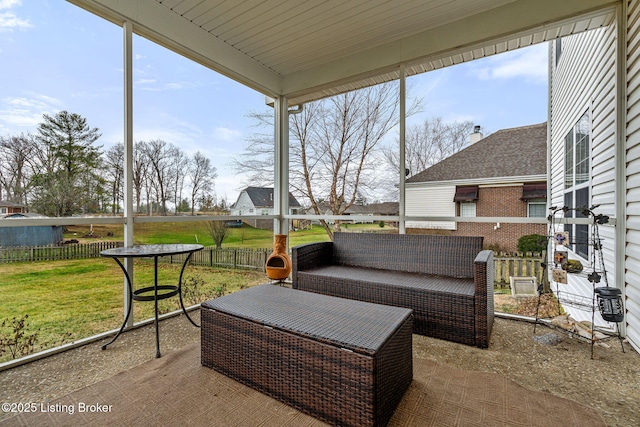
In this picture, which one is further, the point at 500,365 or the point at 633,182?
the point at 633,182

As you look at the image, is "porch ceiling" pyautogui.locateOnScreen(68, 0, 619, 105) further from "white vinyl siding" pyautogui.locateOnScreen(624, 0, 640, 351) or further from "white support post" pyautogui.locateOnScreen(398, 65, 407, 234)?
"white vinyl siding" pyautogui.locateOnScreen(624, 0, 640, 351)

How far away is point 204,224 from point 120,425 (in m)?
2.11

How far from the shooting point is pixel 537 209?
2.82 m

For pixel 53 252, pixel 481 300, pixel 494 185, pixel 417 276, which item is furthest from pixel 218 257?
pixel 494 185

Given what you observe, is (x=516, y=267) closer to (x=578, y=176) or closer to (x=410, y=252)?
(x=410, y=252)

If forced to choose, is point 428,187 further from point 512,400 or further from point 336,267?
point 512,400

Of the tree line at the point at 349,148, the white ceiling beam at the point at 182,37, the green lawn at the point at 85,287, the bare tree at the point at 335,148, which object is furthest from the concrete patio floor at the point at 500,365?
the white ceiling beam at the point at 182,37

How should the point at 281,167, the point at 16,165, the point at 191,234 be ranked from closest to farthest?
the point at 16,165
the point at 191,234
the point at 281,167

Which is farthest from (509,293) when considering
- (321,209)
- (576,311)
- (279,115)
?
(279,115)

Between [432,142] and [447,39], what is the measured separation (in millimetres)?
1046

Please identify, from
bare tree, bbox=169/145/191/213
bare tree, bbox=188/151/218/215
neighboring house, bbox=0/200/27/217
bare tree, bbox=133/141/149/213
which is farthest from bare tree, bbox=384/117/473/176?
neighboring house, bbox=0/200/27/217

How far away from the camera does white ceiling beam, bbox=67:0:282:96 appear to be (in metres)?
2.45

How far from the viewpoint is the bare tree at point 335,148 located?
3.72 m

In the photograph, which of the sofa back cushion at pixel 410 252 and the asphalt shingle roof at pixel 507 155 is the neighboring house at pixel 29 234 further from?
the asphalt shingle roof at pixel 507 155
